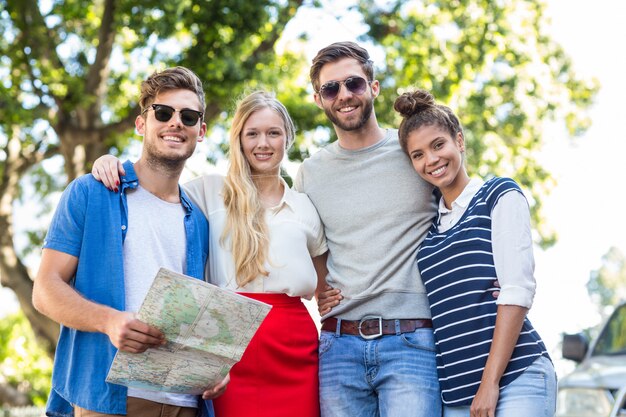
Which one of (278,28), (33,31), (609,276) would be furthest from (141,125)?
(609,276)

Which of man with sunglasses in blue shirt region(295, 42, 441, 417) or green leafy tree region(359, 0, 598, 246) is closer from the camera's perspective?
man with sunglasses in blue shirt region(295, 42, 441, 417)

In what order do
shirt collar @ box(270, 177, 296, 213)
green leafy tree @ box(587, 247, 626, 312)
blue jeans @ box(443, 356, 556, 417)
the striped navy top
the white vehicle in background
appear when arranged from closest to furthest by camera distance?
1. blue jeans @ box(443, 356, 556, 417)
2. the striped navy top
3. shirt collar @ box(270, 177, 296, 213)
4. the white vehicle in background
5. green leafy tree @ box(587, 247, 626, 312)

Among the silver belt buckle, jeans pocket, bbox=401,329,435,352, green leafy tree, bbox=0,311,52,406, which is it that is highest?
green leafy tree, bbox=0,311,52,406

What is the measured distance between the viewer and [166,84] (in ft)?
12.6

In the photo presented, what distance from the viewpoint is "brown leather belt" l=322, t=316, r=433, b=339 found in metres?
3.99

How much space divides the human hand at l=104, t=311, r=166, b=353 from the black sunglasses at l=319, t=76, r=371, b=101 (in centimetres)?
190

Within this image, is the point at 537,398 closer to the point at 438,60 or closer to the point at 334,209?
the point at 334,209

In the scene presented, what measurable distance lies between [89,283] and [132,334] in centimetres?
48

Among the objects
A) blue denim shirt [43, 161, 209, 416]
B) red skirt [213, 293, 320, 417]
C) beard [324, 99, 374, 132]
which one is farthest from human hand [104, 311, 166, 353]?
beard [324, 99, 374, 132]

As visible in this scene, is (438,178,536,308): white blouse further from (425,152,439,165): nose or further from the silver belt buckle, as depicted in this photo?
the silver belt buckle

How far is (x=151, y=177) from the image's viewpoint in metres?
3.80

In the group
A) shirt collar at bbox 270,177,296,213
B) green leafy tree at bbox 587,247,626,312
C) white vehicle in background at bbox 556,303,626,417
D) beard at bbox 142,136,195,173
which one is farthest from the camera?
green leafy tree at bbox 587,247,626,312

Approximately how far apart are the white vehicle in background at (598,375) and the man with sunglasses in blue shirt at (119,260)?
3.19 meters

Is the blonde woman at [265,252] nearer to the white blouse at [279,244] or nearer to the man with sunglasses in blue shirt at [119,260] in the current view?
the white blouse at [279,244]
